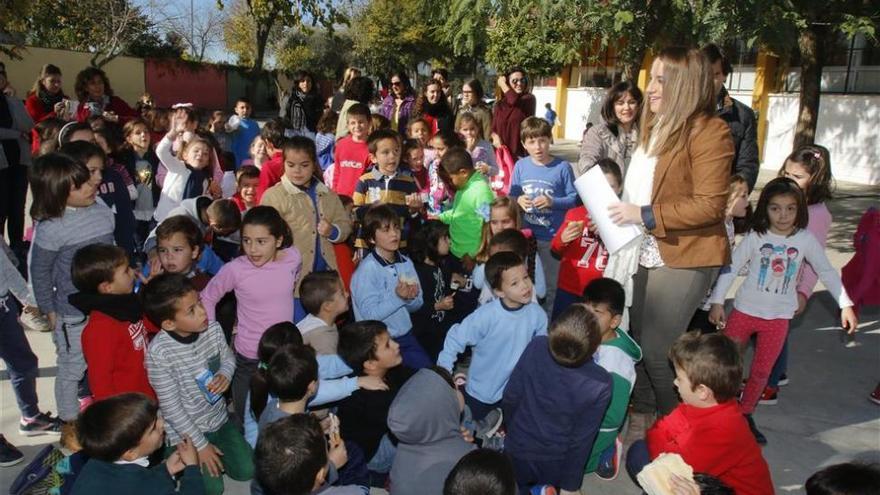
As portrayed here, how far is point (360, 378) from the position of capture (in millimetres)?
3070

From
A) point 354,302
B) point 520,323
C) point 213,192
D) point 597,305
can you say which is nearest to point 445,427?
point 520,323

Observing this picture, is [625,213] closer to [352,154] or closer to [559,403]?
[559,403]

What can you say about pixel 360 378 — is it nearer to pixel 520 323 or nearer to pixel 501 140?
pixel 520 323

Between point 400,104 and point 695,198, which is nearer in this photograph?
point 695,198

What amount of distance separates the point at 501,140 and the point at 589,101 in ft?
55.6

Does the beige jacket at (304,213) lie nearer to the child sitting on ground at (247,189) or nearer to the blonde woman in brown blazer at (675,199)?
the child sitting on ground at (247,189)

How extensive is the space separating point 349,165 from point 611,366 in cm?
318

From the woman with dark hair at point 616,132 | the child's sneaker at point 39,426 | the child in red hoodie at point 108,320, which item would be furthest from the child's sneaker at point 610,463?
the child's sneaker at point 39,426

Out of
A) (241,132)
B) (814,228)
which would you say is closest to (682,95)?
(814,228)

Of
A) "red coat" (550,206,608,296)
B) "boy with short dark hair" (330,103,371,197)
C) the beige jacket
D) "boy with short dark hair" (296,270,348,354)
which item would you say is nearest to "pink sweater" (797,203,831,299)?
"red coat" (550,206,608,296)

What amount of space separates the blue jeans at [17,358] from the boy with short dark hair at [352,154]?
8.75 ft

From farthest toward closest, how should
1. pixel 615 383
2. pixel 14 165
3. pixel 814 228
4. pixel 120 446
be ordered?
1. pixel 14 165
2. pixel 814 228
3. pixel 615 383
4. pixel 120 446

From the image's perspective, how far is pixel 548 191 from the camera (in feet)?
15.5

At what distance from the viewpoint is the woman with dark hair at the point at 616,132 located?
15.2 feet
